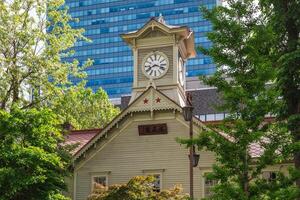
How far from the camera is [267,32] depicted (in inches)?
838

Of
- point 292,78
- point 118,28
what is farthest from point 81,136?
point 118,28

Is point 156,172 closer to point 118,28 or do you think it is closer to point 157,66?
point 157,66

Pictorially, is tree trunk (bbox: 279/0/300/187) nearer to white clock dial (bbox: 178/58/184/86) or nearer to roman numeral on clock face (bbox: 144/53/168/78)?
roman numeral on clock face (bbox: 144/53/168/78)

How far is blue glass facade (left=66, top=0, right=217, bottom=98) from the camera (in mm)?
161000

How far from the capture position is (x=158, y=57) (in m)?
34.1

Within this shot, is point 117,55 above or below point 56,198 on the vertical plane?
above

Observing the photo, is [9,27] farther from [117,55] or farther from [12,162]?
[117,55]

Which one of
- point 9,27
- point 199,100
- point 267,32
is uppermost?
point 199,100

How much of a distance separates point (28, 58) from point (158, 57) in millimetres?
7419

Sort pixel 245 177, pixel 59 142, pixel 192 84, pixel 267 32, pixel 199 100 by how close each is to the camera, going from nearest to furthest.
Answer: pixel 245 177, pixel 267 32, pixel 59 142, pixel 199 100, pixel 192 84

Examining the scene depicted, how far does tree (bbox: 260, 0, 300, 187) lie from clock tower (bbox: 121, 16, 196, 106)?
9.53 m

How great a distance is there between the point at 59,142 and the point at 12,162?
20.2 ft

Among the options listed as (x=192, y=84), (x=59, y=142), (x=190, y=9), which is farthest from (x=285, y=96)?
(x=190, y=9)

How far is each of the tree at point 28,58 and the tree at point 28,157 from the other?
217 inches
